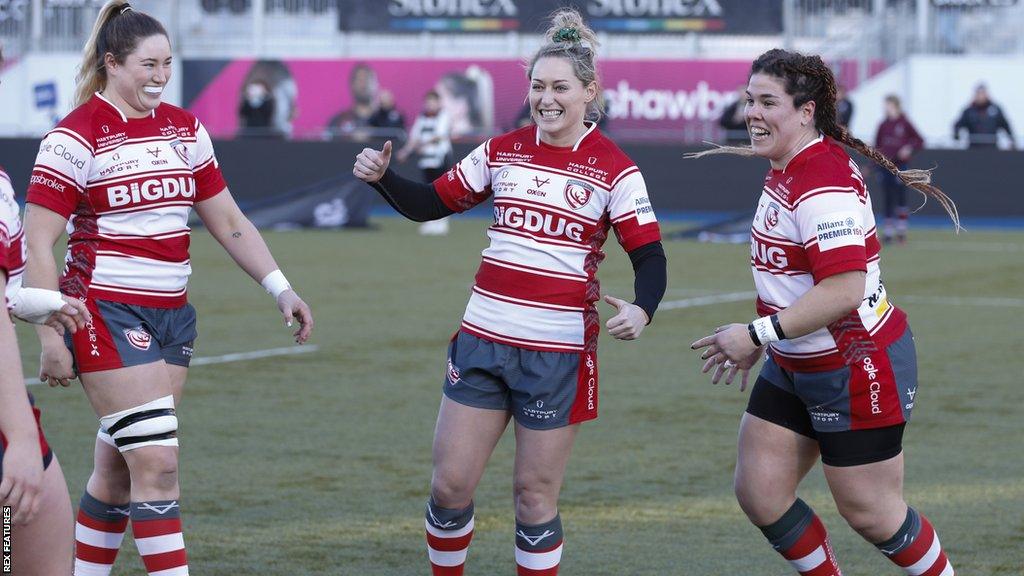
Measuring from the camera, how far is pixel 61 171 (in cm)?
504

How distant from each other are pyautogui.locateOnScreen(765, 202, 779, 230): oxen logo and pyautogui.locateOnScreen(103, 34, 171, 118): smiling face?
1991 millimetres

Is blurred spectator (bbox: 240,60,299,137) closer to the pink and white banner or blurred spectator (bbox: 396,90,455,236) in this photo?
the pink and white banner

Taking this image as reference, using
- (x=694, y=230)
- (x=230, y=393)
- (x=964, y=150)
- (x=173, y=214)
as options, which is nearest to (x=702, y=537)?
(x=173, y=214)

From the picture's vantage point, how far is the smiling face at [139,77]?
5.15 metres

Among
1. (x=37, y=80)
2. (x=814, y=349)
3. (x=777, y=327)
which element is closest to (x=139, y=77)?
(x=777, y=327)

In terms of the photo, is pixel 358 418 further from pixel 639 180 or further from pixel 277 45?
pixel 277 45

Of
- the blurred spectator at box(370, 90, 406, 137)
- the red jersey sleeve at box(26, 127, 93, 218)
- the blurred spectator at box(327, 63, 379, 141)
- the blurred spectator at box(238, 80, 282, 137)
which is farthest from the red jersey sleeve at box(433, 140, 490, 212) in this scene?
the blurred spectator at box(327, 63, 379, 141)

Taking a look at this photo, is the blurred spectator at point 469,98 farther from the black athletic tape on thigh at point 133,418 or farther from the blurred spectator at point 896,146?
the black athletic tape on thigh at point 133,418

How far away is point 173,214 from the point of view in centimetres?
527

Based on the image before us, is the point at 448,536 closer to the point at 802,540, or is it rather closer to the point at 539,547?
the point at 539,547

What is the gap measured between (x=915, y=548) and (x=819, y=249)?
3.38 ft

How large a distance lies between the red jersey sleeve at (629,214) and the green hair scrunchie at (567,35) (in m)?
0.48

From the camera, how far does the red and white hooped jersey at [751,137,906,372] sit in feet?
15.6

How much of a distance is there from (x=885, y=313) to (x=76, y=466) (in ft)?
14.4
